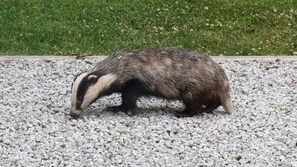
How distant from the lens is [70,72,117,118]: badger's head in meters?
9.23

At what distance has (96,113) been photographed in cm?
963

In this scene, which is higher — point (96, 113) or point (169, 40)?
point (96, 113)

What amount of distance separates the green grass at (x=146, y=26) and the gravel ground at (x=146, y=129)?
2.19 metres

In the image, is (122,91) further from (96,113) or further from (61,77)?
(61,77)

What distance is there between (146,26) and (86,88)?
18.3ft

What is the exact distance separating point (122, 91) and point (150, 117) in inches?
16.2

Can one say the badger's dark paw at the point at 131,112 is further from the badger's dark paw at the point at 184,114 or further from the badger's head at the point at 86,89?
the badger's dark paw at the point at 184,114

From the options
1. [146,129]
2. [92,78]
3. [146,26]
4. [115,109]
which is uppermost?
[92,78]

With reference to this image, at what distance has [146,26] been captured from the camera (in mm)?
14680

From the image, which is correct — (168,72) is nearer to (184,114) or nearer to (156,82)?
(156,82)

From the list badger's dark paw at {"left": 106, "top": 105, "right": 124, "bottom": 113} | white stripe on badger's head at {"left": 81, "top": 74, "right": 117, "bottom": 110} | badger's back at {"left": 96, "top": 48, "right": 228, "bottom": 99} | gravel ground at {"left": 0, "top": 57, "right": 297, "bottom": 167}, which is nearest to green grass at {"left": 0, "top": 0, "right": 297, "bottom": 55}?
gravel ground at {"left": 0, "top": 57, "right": 297, "bottom": 167}

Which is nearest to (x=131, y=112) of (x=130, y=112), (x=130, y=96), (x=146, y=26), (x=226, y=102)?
(x=130, y=112)

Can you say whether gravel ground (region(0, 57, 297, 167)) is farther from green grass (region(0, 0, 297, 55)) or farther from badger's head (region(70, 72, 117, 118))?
green grass (region(0, 0, 297, 55))

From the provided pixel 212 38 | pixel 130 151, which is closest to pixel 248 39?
pixel 212 38
